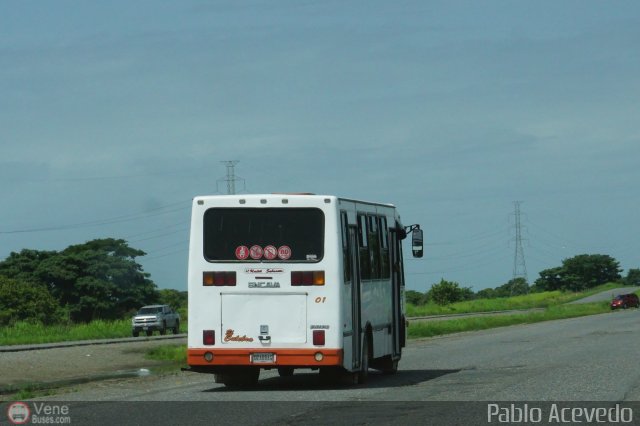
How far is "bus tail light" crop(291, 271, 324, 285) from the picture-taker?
65.8ft

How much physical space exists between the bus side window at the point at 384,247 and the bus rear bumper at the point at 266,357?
4079 mm

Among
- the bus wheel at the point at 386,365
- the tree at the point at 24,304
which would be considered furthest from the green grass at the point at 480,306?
the bus wheel at the point at 386,365

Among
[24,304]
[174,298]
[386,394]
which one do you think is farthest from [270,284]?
[174,298]

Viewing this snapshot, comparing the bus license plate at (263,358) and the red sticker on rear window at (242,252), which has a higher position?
the red sticker on rear window at (242,252)

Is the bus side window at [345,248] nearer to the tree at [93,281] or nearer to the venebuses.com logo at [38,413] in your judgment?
the venebuses.com logo at [38,413]

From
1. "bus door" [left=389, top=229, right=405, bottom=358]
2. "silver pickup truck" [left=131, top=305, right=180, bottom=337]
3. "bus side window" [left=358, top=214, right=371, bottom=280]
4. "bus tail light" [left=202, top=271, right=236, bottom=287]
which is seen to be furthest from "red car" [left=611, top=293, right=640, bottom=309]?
"bus tail light" [left=202, top=271, right=236, bottom=287]

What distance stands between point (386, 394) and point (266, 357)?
7.85 feet

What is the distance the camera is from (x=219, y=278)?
2033 centimetres

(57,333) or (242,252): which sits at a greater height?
(242,252)

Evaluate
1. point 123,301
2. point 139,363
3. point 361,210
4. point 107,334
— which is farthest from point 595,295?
point 361,210

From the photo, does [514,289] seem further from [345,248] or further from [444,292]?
[345,248]

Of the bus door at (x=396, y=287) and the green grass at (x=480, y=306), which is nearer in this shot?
the bus door at (x=396, y=287)

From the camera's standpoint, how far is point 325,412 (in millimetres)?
15586

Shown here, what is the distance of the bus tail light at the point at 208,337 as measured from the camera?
2020 cm
